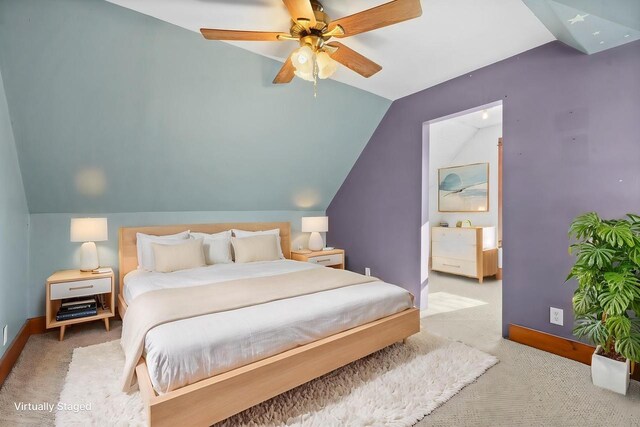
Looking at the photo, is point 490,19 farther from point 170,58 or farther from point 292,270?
point 292,270

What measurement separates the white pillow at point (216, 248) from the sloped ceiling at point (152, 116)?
18.4 inches

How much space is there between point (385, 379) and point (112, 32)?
118 inches

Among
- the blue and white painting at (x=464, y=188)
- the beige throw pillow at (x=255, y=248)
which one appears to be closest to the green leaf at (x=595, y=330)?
the beige throw pillow at (x=255, y=248)

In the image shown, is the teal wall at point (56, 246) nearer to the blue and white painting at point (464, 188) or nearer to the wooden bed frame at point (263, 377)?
the wooden bed frame at point (263, 377)

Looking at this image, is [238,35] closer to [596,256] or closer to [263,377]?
[263,377]

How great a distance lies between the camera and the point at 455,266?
5043 millimetres

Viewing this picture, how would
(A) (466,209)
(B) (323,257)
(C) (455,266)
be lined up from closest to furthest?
1. (B) (323,257)
2. (C) (455,266)
3. (A) (466,209)

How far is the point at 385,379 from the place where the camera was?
→ 6.91 feet

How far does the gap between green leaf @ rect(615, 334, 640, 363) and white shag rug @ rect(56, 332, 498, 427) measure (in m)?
0.76

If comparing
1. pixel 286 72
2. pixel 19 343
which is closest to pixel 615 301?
pixel 286 72

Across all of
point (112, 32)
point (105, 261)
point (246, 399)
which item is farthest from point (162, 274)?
point (112, 32)

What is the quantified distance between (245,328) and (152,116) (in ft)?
6.87

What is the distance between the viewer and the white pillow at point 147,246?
10.4 ft

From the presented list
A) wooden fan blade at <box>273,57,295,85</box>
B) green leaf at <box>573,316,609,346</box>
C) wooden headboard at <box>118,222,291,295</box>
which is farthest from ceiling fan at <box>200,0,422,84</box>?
wooden headboard at <box>118,222,291,295</box>
